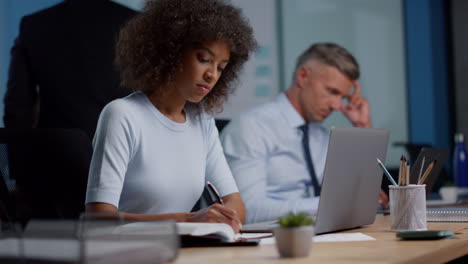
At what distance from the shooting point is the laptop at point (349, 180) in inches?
52.9

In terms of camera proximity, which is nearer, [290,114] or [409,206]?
[409,206]

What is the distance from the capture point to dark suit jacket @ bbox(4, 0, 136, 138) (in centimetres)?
202

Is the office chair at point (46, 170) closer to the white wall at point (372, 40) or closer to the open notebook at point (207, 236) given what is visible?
the open notebook at point (207, 236)

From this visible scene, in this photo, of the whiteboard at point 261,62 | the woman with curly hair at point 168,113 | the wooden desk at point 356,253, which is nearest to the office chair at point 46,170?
the woman with curly hair at point 168,113

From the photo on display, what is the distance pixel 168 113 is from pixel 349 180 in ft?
2.05

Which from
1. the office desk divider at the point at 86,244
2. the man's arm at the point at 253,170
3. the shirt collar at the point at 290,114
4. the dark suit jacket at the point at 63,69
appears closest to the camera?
the office desk divider at the point at 86,244

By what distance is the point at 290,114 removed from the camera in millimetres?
2965

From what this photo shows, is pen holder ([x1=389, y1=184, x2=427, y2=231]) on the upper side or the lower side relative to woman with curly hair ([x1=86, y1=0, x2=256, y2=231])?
lower

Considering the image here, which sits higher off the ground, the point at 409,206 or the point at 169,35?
the point at 169,35

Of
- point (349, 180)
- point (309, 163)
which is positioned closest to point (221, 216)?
point (349, 180)

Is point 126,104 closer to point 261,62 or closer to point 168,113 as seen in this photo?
point 168,113

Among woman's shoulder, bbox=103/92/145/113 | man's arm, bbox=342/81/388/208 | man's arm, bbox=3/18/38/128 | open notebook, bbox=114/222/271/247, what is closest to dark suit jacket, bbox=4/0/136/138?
man's arm, bbox=3/18/38/128

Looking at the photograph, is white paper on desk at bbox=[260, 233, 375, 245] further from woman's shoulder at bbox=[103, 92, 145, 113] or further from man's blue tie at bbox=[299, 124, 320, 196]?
man's blue tie at bbox=[299, 124, 320, 196]

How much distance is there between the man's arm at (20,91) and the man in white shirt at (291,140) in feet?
2.84
